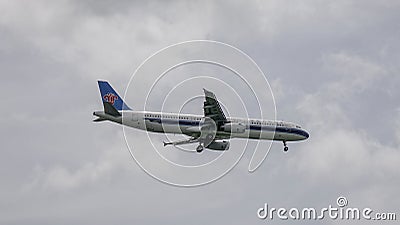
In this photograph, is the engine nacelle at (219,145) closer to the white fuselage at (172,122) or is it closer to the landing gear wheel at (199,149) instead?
the white fuselage at (172,122)

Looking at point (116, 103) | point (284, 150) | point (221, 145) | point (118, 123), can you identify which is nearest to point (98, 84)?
point (116, 103)

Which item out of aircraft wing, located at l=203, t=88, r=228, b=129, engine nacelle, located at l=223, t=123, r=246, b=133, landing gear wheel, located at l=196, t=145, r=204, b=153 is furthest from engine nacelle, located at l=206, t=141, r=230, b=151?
landing gear wheel, located at l=196, t=145, r=204, b=153

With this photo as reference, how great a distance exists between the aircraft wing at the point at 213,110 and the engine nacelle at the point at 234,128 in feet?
3.64

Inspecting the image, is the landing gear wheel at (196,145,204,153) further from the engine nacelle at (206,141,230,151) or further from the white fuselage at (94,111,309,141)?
the engine nacelle at (206,141,230,151)

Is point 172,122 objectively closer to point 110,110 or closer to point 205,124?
point 205,124

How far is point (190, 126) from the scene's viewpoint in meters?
157

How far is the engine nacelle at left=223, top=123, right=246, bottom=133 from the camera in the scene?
151750 mm

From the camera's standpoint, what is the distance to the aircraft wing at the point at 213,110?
482ft

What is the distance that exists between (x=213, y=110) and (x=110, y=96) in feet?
95.3

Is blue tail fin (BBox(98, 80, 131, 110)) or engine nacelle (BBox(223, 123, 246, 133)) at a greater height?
blue tail fin (BBox(98, 80, 131, 110))

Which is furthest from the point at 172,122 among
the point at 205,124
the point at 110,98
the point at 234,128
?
the point at 110,98

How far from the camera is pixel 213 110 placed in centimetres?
14925

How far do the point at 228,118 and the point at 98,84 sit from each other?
97.6 feet

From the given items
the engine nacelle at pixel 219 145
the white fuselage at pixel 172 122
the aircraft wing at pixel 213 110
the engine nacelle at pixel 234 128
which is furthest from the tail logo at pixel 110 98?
the engine nacelle at pixel 234 128
